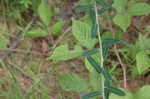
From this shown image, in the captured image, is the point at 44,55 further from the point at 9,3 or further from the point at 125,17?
the point at 125,17

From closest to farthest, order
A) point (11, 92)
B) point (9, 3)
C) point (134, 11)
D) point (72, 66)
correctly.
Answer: point (11, 92) < point (134, 11) < point (72, 66) < point (9, 3)

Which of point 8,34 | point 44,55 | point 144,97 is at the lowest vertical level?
point 144,97

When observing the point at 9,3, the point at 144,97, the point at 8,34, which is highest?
the point at 9,3

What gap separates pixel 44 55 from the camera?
2053 mm

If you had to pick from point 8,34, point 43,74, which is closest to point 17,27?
point 8,34

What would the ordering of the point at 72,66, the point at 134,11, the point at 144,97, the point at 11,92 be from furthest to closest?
the point at 72,66 → the point at 134,11 → the point at 11,92 → the point at 144,97

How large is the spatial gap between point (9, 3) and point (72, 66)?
0.58 m

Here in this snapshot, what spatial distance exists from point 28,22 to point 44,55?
0.85ft

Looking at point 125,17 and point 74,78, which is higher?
point 125,17

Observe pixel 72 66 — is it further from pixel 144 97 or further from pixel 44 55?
pixel 144 97

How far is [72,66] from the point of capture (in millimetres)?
1997

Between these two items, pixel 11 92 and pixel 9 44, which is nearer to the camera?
pixel 11 92

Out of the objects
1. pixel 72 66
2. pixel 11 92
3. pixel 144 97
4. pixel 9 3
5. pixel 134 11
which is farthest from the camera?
pixel 9 3

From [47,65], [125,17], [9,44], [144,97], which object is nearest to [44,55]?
[47,65]
